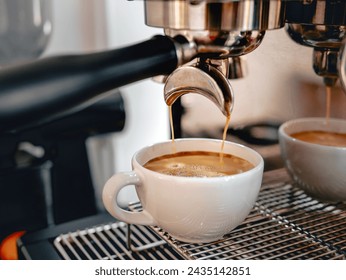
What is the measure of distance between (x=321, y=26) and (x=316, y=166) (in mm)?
131

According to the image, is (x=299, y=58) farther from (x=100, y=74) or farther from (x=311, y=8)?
(x=100, y=74)

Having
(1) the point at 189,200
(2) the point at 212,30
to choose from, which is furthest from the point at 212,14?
(1) the point at 189,200

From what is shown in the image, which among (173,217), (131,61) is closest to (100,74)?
(131,61)

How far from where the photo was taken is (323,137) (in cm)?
51

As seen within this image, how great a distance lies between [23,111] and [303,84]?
1.00ft

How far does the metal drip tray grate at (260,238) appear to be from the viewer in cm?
40

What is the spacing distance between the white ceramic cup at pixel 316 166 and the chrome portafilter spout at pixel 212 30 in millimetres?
137

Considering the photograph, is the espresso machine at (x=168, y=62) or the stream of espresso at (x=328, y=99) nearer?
the espresso machine at (x=168, y=62)

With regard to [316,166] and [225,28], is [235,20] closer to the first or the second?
[225,28]

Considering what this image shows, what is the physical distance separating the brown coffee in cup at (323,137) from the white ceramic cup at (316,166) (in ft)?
0.04

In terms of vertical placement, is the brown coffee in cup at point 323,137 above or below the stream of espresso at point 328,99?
below

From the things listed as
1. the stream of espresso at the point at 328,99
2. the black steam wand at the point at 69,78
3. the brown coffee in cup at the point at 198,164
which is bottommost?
the brown coffee in cup at the point at 198,164

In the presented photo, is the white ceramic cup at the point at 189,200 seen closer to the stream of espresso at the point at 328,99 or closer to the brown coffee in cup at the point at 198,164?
the brown coffee in cup at the point at 198,164

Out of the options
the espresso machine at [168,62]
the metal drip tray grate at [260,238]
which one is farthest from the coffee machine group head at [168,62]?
the metal drip tray grate at [260,238]
